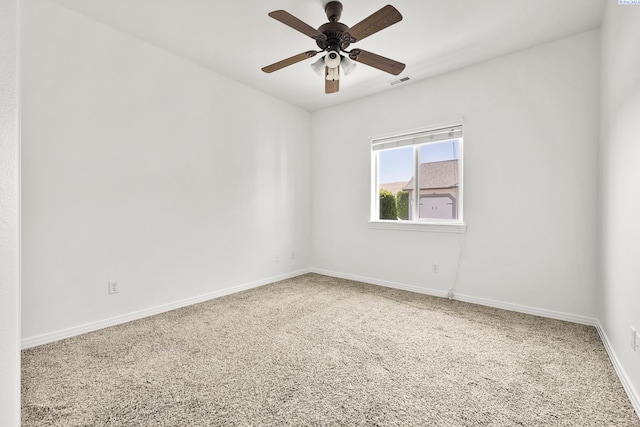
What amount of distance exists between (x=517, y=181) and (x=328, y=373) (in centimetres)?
261

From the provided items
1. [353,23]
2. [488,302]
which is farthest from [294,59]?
[488,302]

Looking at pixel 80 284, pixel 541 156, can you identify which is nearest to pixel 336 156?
pixel 541 156

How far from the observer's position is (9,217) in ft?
2.78

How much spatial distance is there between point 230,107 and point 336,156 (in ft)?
5.45

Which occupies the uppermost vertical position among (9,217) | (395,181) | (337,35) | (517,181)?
(337,35)

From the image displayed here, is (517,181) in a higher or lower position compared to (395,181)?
lower

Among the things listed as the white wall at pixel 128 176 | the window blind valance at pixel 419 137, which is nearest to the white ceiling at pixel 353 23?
the white wall at pixel 128 176

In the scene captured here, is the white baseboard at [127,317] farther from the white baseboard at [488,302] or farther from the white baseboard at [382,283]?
the white baseboard at [488,302]

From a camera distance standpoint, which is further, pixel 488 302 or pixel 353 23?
pixel 488 302

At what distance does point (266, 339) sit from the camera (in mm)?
2383

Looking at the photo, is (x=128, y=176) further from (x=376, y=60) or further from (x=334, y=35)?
(x=376, y=60)

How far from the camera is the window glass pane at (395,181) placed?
3.95m

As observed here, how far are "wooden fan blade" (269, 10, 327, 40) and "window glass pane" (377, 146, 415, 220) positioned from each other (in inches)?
82.7

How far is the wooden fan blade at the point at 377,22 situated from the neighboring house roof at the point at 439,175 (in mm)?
1976
